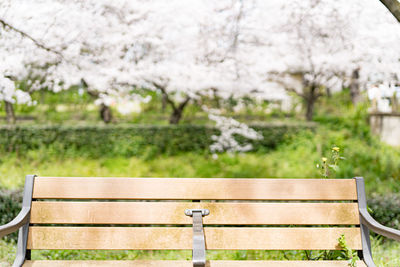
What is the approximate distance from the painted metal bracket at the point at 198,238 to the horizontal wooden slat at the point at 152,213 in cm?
7

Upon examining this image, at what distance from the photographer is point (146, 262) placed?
6.71ft

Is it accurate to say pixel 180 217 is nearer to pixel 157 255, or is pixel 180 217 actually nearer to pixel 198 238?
pixel 198 238

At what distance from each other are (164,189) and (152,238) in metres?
0.31

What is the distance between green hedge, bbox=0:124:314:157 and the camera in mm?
8062

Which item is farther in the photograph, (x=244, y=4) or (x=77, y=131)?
(x=77, y=131)

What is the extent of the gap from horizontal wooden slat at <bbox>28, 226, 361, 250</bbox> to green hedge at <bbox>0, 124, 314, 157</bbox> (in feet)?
20.7

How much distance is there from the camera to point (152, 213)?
2084 millimetres

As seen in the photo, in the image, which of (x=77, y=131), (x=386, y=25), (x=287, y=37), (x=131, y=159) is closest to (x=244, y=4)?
(x=287, y=37)

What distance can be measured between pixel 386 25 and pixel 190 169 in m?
4.84

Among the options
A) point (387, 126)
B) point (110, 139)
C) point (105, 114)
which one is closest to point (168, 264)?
point (110, 139)

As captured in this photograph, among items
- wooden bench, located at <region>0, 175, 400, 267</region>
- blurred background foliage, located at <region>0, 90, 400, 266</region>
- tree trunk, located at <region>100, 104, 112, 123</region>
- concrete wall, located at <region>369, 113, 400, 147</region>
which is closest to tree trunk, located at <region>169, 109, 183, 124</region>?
blurred background foliage, located at <region>0, 90, 400, 266</region>

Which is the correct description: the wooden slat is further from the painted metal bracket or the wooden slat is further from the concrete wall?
the concrete wall

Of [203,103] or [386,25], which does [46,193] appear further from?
[203,103]

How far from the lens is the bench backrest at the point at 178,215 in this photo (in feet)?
6.79
